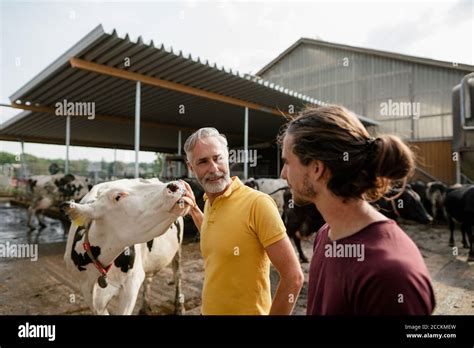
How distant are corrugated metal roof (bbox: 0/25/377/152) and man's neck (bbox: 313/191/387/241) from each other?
4295 mm

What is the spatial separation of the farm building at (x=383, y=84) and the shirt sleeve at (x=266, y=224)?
10.5 meters

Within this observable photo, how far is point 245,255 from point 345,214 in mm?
529

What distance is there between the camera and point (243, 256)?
1.27 m

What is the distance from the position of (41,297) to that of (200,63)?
419 cm

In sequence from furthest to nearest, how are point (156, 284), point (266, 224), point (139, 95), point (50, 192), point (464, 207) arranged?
point (50, 192), point (464, 207), point (139, 95), point (156, 284), point (266, 224)

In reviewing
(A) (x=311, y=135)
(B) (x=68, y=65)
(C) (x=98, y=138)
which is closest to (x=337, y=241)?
(A) (x=311, y=135)

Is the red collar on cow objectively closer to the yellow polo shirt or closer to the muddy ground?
the muddy ground

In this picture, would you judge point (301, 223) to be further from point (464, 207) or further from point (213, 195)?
point (213, 195)

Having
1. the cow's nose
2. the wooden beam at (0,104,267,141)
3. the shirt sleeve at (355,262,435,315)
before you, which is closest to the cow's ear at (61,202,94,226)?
the cow's nose

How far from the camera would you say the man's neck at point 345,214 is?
848mm

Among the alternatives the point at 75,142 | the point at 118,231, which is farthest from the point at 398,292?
the point at 75,142

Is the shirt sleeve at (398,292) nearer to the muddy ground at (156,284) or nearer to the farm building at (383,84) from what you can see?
the muddy ground at (156,284)

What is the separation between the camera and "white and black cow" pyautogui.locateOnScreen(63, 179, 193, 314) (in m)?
1.79

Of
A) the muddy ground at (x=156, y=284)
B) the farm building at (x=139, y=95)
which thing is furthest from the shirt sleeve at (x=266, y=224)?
the muddy ground at (x=156, y=284)
